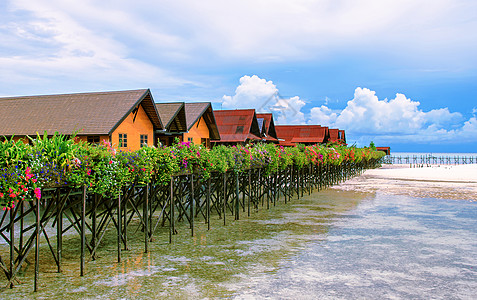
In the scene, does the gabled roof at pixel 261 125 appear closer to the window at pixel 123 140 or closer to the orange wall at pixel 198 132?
the orange wall at pixel 198 132

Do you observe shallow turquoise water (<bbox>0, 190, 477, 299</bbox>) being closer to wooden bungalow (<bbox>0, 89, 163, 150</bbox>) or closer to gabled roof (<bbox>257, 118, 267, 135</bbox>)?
wooden bungalow (<bbox>0, 89, 163, 150</bbox>)

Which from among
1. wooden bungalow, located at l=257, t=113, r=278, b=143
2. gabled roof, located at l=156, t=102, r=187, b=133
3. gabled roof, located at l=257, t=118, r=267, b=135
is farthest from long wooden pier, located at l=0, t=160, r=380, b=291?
wooden bungalow, located at l=257, t=113, r=278, b=143

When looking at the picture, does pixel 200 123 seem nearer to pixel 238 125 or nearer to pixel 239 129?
pixel 239 129

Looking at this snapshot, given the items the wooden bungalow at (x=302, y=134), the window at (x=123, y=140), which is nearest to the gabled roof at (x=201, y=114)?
the window at (x=123, y=140)

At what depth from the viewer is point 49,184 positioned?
9.22 meters

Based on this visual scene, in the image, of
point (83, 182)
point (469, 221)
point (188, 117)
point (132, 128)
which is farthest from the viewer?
point (188, 117)

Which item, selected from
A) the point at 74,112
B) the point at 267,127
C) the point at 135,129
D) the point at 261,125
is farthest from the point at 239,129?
the point at 74,112

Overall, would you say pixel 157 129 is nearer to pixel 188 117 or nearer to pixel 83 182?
pixel 188 117

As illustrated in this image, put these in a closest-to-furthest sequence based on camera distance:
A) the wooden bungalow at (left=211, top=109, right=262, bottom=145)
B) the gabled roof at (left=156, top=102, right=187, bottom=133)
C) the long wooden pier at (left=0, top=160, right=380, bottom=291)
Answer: the long wooden pier at (left=0, top=160, right=380, bottom=291) < the gabled roof at (left=156, top=102, right=187, bottom=133) < the wooden bungalow at (left=211, top=109, right=262, bottom=145)

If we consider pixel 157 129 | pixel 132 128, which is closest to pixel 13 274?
pixel 132 128

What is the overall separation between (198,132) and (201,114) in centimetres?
221

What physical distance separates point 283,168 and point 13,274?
17.0 m

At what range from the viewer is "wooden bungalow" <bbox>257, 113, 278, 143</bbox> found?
53.4 metres

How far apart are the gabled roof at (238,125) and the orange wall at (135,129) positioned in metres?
16.0
